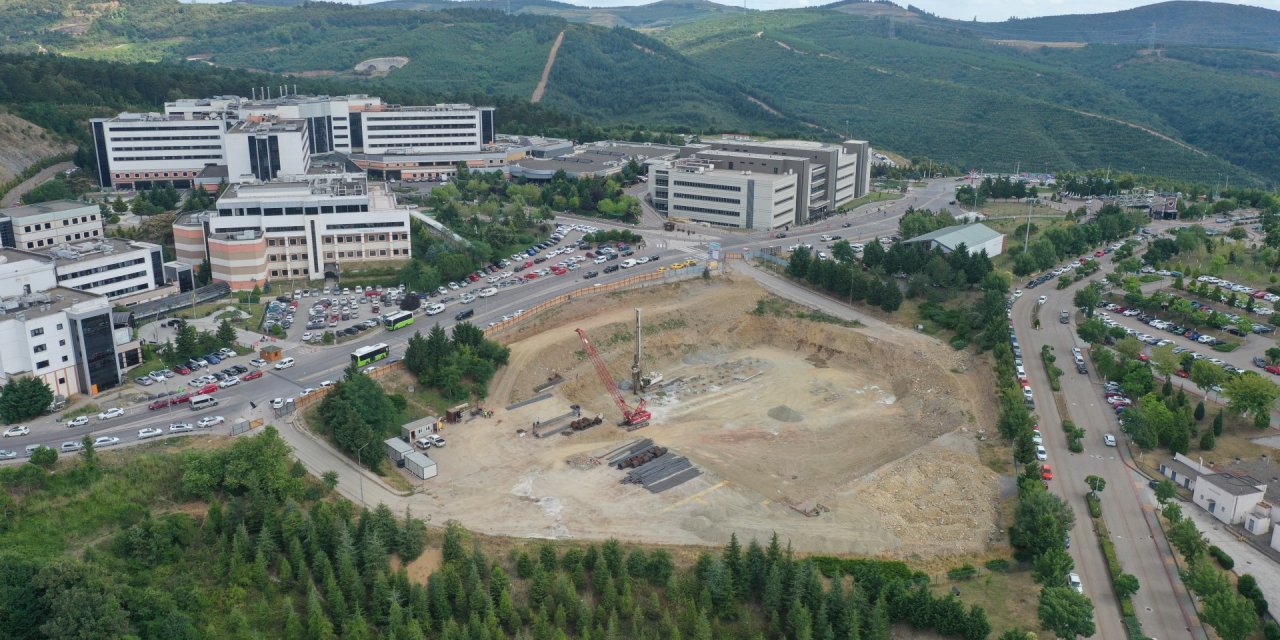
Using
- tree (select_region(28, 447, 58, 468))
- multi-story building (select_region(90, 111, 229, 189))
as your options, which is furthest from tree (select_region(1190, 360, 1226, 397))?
multi-story building (select_region(90, 111, 229, 189))

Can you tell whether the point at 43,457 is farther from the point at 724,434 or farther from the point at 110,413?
the point at 724,434

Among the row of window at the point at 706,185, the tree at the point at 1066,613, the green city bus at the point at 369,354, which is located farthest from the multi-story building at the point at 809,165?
the tree at the point at 1066,613

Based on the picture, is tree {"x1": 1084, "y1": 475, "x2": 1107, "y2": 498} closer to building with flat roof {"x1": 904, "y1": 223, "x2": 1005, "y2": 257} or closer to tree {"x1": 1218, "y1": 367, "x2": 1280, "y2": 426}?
tree {"x1": 1218, "y1": 367, "x2": 1280, "y2": 426}

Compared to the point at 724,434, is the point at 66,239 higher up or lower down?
higher up

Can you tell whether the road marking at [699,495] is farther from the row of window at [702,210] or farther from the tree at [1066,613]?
the row of window at [702,210]

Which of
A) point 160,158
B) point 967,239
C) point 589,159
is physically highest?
point 160,158

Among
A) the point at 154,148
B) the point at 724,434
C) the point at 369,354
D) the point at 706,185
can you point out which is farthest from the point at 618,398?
the point at 154,148
